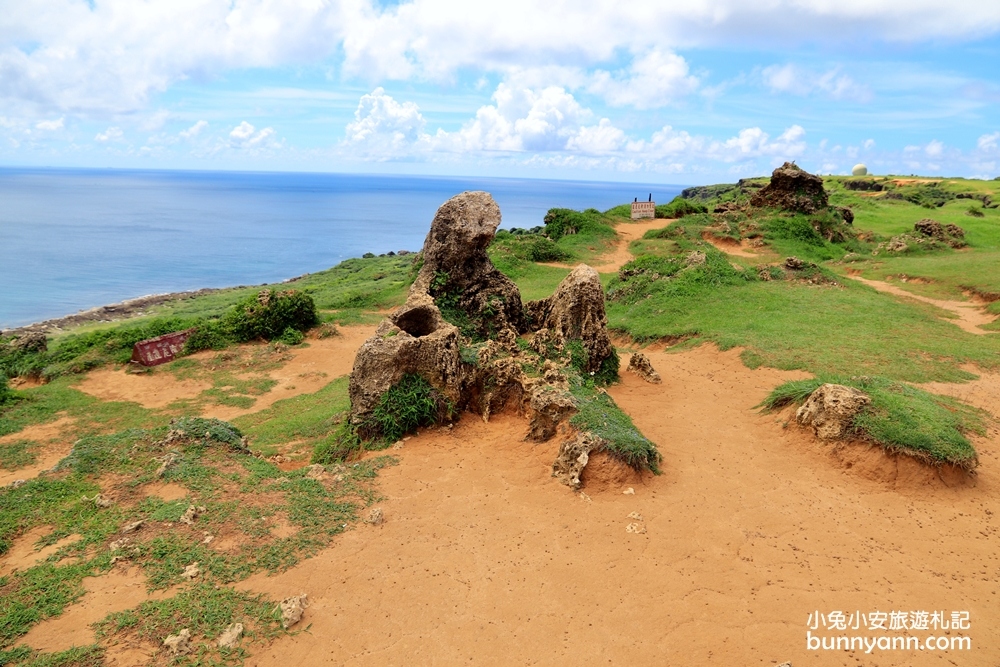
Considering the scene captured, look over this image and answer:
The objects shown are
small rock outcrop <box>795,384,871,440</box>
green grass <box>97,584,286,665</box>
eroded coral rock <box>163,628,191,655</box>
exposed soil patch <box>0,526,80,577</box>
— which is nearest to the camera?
eroded coral rock <box>163,628,191,655</box>

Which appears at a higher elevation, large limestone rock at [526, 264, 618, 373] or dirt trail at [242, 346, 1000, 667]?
large limestone rock at [526, 264, 618, 373]

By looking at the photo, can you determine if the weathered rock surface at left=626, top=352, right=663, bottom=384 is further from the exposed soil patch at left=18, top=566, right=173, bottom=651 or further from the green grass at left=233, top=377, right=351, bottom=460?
the exposed soil patch at left=18, top=566, right=173, bottom=651

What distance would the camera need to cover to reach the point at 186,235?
3930 inches

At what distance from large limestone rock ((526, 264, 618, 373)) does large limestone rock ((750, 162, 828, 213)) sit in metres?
25.7

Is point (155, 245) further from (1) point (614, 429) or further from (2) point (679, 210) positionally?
(1) point (614, 429)

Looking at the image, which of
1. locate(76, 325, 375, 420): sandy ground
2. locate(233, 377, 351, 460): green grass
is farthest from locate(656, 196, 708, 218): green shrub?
locate(233, 377, 351, 460): green grass

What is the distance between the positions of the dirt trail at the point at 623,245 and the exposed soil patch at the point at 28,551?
2565 centimetres

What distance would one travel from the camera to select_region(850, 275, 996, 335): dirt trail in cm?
1920

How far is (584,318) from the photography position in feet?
48.6

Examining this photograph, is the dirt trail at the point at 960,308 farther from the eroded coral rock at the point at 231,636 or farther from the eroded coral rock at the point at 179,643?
the eroded coral rock at the point at 179,643

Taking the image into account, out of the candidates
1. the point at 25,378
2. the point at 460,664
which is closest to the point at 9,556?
the point at 460,664

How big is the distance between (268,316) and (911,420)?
2000 cm

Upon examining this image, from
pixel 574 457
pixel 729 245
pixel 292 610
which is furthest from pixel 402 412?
pixel 729 245

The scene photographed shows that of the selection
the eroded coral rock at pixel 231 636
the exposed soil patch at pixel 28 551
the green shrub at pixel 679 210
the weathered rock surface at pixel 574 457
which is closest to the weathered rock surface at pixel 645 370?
the weathered rock surface at pixel 574 457
